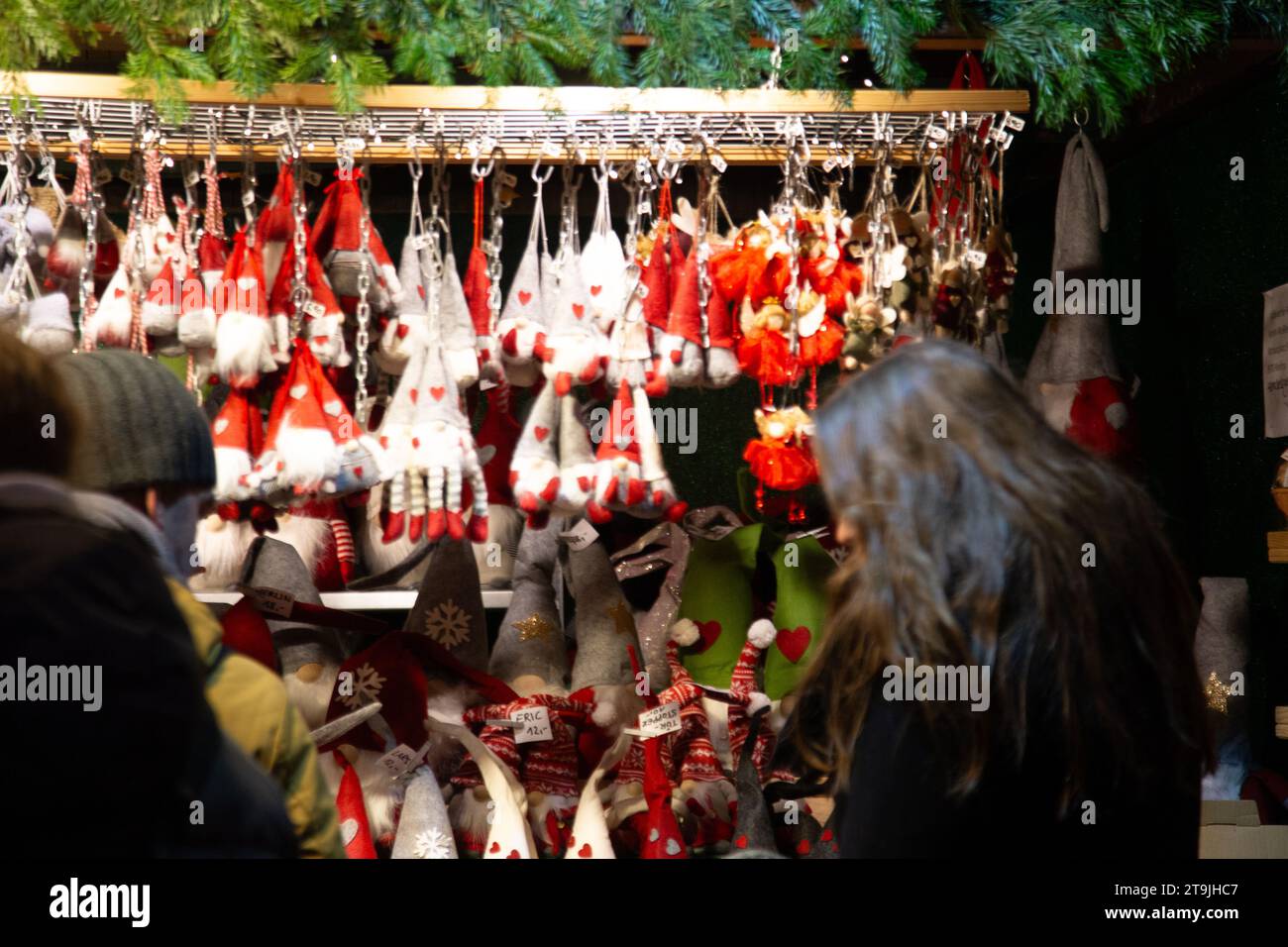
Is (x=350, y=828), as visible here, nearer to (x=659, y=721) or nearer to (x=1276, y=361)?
(x=659, y=721)

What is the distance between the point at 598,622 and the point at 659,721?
0.25 m

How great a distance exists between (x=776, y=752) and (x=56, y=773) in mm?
1095

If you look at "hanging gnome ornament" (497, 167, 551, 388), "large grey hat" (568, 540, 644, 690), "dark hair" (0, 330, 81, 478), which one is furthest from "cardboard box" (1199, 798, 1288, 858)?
"dark hair" (0, 330, 81, 478)

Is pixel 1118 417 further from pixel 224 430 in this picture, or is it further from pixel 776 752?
pixel 224 430

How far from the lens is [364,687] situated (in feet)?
7.95

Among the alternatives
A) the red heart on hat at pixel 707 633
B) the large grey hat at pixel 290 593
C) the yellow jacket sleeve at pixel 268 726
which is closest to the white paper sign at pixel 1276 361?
the red heart on hat at pixel 707 633

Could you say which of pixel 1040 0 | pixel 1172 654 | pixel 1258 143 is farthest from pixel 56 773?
pixel 1258 143

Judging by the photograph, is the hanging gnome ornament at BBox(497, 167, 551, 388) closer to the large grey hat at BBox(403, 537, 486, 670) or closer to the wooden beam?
the wooden beam

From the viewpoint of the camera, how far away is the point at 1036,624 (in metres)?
1.55

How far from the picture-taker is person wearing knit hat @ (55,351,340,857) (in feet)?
4.92

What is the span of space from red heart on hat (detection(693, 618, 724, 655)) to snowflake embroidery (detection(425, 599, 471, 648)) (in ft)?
1.46

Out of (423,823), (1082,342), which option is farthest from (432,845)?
(1082,342)

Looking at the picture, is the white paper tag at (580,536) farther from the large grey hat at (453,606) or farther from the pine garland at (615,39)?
the pine garland at (615,39)

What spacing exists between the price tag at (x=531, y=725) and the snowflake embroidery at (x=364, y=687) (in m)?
0.24
